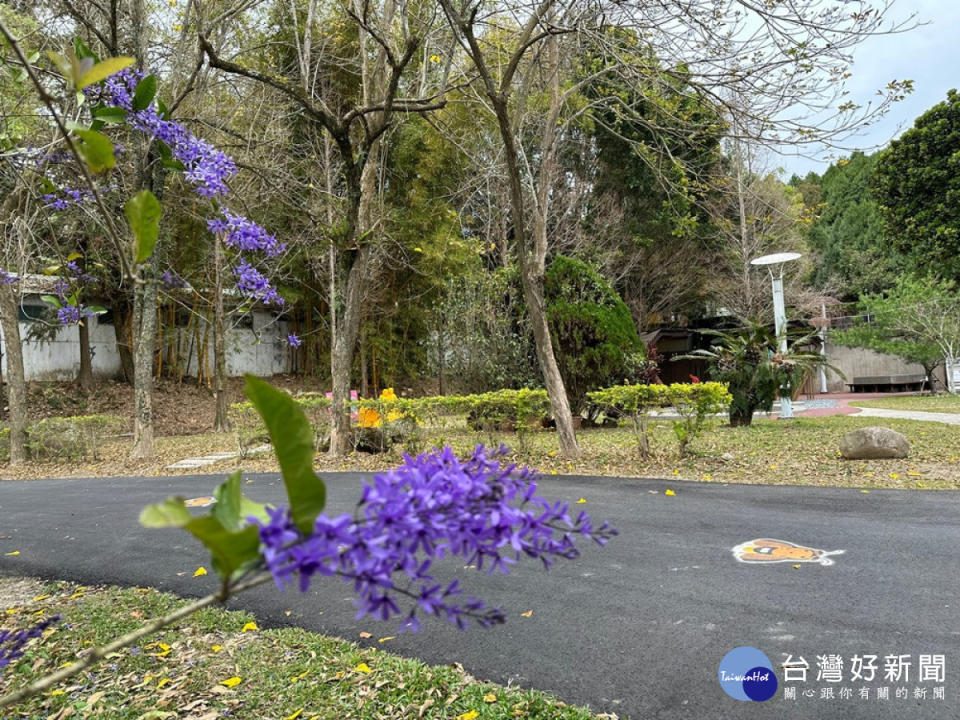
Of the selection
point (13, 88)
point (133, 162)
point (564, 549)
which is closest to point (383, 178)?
point (133, 162)

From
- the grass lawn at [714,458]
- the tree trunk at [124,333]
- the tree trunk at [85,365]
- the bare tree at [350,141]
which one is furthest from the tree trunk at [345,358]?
the tree trunk at [124,333]

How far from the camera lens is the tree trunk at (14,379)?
8125mm

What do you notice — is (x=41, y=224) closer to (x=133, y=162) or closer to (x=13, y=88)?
(x=133, y=162)

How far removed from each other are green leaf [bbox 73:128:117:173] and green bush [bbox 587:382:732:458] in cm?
570

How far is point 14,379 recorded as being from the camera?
27.5ft

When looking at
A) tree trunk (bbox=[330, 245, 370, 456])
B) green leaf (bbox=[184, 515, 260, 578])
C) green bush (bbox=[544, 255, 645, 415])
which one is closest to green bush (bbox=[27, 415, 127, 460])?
tree trunk (bbox=[330, 245, 370, 456])

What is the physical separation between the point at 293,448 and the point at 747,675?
2135mm

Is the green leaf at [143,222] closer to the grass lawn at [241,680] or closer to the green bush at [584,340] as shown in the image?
the grass lawn at [241,680]

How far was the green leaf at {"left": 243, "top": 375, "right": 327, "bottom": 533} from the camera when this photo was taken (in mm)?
665

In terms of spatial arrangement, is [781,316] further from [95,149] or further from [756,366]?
[95,149]

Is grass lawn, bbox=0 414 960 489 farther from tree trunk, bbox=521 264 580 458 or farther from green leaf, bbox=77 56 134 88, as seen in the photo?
green leaf, bbox=77 56 134 88

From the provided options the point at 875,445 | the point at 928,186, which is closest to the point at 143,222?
the point at 875,445

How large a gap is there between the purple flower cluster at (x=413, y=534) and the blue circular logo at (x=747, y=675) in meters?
1.64

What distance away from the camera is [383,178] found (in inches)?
493
